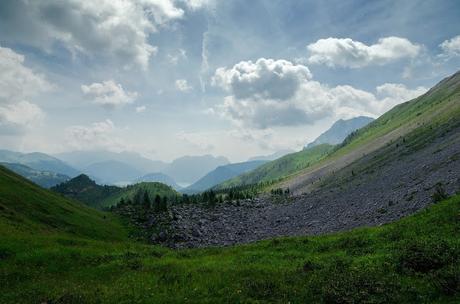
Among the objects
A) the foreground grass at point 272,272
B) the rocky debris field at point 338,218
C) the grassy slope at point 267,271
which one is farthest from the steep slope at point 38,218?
the rocky debris field at point 338,218

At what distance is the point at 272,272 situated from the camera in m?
23.7

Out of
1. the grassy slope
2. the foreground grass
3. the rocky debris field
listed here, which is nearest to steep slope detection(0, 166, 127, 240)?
the grassy slope

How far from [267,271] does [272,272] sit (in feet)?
1.65

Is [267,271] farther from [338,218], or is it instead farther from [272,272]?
[338,218]

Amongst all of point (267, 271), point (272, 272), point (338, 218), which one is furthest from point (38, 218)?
point (338, 218)

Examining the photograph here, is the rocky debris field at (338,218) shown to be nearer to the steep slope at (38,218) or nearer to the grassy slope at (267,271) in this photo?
the steep slope at (38,218)

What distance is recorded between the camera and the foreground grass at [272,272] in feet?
57.7

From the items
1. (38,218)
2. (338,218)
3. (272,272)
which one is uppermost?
(38,218)

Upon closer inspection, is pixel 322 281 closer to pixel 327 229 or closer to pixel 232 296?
pixel 232 296

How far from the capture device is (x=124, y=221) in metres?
84.8

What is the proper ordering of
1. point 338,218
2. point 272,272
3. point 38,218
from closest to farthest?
point 272,272 → point 38,218 → point 338,218

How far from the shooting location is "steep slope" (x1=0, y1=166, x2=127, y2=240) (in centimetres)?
4322

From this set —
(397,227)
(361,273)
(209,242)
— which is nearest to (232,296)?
(361,273)

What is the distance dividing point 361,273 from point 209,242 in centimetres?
5450
